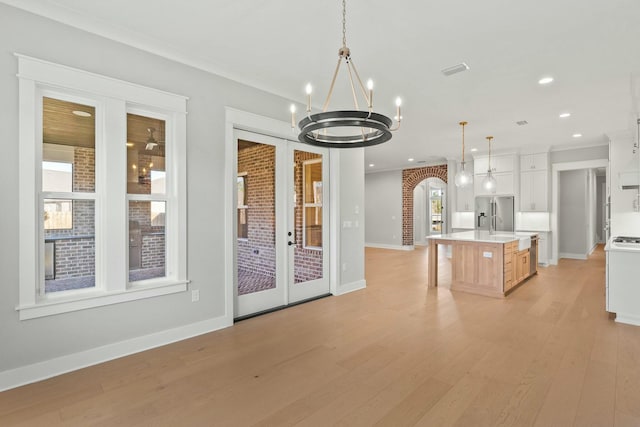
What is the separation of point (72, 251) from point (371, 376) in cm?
267

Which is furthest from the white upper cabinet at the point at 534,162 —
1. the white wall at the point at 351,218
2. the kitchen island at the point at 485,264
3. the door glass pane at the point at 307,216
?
the door glass pane at the point at 307,216

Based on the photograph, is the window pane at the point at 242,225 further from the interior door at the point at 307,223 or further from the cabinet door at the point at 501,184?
the cabinet door at the point at 501,184

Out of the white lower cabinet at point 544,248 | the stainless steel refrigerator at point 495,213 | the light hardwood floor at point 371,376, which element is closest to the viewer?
the light hardwood floor at point 371,376

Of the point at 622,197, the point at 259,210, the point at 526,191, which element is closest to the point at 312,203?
the point at 259,210

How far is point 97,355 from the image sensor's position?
2742mm

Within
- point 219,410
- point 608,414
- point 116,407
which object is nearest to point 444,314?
point 608,414

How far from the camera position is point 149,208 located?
315cm

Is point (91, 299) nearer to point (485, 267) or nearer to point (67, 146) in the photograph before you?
point (67, 146)

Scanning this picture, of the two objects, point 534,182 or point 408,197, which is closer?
point 534,182

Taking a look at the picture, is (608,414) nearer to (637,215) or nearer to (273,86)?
(273,86)

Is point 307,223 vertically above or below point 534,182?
below

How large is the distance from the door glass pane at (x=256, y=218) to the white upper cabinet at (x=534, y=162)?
655 centimetres

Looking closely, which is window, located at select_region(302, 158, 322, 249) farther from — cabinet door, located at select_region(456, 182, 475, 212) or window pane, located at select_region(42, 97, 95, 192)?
cabinet door, located at select_region(456, 182, 475, 212)

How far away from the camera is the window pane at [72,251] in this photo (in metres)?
2.62
